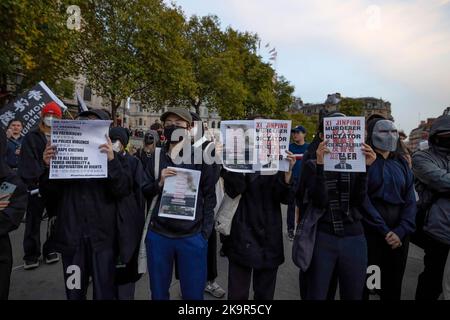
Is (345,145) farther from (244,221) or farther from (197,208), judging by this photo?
(197,208)

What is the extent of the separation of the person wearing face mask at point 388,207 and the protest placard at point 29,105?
4.90m

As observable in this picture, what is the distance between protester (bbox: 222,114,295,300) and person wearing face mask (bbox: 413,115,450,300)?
148 cm

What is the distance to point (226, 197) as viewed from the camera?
111 inches

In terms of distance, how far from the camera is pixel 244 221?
2725 millimetres

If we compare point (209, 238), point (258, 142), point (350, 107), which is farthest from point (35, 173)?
point (350, 107)

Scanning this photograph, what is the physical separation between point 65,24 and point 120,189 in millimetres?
12223

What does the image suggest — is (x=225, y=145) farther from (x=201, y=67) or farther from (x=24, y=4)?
(x=201, y=67)

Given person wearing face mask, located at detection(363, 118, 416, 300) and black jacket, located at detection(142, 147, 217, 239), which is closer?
black jacket, located at detection(142, 147, 217, 239)

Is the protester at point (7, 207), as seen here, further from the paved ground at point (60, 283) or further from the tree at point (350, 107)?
the tree at point (350, 107)

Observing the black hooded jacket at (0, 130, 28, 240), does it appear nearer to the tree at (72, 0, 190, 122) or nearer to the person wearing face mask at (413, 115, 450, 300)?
the person wearing face mask at (413, 115, 450, 300)

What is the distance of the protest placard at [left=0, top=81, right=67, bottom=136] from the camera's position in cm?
513

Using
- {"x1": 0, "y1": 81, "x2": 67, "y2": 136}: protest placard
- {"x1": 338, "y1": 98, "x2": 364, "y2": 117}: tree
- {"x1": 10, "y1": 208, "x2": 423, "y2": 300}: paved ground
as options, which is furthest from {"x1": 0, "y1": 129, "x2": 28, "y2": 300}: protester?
{"x1": 338, "y1": 98, "x2": 364, "y2": 117}: tree

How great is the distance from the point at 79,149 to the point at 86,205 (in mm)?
505

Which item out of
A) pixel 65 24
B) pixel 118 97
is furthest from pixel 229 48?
pixel 65 24
